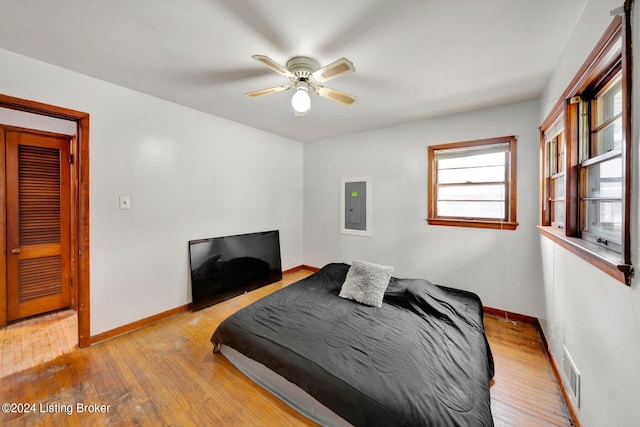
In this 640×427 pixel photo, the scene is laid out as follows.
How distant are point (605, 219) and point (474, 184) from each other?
1778mm

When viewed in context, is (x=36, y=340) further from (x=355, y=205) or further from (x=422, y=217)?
(x=422, y=217)

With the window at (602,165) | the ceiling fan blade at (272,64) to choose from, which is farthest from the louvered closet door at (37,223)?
the window at (602,165)

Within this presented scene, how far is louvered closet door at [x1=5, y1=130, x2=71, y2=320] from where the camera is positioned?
8.56 ft

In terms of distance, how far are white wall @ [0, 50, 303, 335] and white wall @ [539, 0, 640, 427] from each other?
348cm

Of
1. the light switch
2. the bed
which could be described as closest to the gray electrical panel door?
the bed

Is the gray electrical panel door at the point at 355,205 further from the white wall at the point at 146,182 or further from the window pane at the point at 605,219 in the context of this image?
the window pane at the point at 605,219

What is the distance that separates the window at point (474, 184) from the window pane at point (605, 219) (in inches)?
53.4

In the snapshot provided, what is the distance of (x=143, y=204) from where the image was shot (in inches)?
103

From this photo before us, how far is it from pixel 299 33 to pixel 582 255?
2.16 meters

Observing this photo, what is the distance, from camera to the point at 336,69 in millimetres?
1675

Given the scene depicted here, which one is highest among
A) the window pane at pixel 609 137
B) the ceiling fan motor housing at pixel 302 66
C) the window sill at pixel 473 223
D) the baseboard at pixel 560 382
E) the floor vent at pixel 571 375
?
the ceiling fan motor housing at pixel 302 66

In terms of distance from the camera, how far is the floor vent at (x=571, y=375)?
144 centimetres

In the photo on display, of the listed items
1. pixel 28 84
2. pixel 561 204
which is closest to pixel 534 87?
pixel 561 204

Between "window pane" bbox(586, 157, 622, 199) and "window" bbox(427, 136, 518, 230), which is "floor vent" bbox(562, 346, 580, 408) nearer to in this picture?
"window pane" bbox(586, 157, 622, 199)
